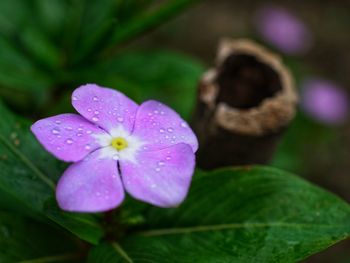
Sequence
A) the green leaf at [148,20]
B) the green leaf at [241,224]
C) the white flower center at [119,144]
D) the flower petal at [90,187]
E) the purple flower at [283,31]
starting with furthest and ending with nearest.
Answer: the purple flower at [283,31]
the green leaf at [148,20]
the green leaf at [241,224]
the white flower center at [119,144]
the flower petal at [90,187]

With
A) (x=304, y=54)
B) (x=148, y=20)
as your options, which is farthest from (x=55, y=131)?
(x=304, y=54)

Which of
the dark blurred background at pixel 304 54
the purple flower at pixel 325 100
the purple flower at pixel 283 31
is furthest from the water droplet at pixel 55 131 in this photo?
the purple flower at pixel 283 31

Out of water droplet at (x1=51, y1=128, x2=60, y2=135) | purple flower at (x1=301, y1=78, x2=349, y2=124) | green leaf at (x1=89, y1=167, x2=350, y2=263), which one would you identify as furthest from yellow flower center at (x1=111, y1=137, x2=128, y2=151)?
purple flower at (x1=301, y1=78, x2=349, y2=124)

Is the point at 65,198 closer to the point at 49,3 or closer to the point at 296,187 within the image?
the point at 296,187

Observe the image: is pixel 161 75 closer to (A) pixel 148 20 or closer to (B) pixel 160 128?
(A) pixel 148 20

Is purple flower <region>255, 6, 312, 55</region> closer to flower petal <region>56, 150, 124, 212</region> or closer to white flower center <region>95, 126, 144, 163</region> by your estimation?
white flower center <region>95, 126, 144, 163</region>

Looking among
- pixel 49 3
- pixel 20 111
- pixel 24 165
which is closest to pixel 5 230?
pixel 24 165

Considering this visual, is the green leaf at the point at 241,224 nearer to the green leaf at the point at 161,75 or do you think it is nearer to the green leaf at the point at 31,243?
the green leaf at the point at 31,243

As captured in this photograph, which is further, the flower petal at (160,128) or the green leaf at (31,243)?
the green leaf at (31,243)
